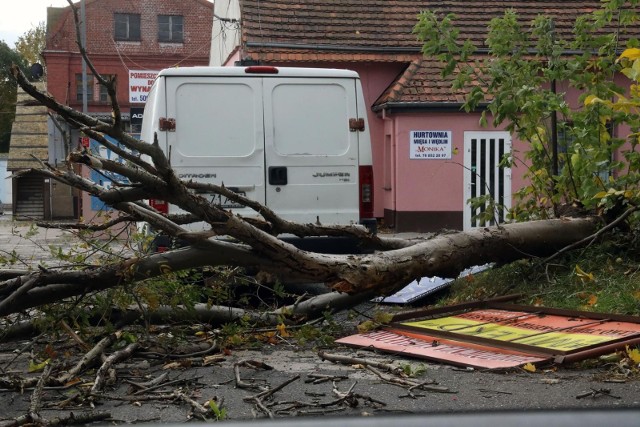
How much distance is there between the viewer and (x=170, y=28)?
5434 cm

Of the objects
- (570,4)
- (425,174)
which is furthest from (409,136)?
(570,4)

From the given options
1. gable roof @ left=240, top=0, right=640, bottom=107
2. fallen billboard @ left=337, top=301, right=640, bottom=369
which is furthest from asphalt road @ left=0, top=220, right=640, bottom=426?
gable roof @ left=240, top=0, right=640, bottom=107

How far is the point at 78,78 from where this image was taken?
51.0 meters

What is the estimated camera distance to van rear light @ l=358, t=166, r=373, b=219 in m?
9.55

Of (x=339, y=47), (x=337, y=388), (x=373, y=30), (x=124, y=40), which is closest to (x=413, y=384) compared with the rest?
(x=337, y=388)

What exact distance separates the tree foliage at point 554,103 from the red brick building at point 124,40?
138 ft

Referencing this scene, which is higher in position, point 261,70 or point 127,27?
point 127,27

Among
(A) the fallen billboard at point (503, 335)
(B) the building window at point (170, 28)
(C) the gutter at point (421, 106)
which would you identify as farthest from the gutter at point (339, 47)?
(B) the building window at point (170, 28)

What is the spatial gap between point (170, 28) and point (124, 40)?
2.80 m

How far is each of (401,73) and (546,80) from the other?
13129 mm

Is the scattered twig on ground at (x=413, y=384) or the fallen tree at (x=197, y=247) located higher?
the fallen tree at (x=197, y=247)

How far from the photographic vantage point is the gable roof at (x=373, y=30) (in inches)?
837

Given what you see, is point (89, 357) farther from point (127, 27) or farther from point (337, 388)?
point (127, 27)

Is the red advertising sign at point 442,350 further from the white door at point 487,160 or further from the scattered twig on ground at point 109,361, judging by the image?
the white door at point 487,160
